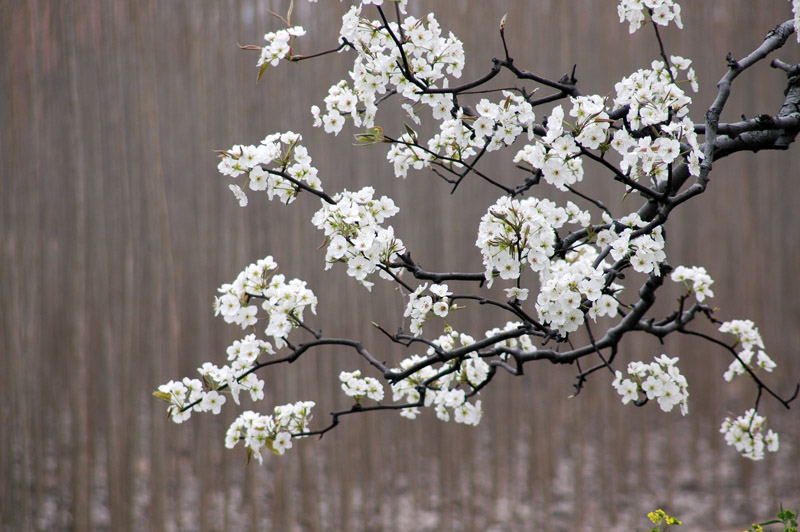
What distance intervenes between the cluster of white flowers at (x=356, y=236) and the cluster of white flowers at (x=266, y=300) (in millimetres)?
110

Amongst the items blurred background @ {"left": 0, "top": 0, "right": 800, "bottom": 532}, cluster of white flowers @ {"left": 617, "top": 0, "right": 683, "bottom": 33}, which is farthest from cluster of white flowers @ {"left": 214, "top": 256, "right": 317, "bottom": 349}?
blurred background @ {"left": 0, "top": 0, "right": 800, "bottom": 532}

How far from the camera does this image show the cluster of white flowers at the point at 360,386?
136 centimetres

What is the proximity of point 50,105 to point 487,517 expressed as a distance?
2.05 metres

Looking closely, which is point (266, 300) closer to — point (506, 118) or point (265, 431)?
point (265, 431)

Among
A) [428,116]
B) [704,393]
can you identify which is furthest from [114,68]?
[704,393]

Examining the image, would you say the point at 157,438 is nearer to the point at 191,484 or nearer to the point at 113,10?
the point at 191,484

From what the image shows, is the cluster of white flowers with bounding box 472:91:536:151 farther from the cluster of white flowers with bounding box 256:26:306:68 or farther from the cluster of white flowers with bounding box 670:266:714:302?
the cluster of white flowers with bounding box 670:266:714:302

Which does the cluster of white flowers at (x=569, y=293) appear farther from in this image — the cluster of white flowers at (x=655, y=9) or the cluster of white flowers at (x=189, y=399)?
the cluster of white flowers at (x=189, y=399)

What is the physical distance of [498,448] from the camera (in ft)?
8.45

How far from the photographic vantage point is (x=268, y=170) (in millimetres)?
1206

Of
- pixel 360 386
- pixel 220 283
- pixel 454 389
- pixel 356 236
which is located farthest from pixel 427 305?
pixel 220 283

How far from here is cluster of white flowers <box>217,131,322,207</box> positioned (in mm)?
1185

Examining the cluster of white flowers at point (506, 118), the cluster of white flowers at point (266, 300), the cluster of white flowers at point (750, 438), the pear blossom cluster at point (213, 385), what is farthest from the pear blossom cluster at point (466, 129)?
the cluster of white flowers at point (750, 438)

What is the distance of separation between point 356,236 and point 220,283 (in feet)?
4.29
